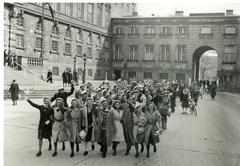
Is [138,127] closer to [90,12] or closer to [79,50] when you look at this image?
[79,50]

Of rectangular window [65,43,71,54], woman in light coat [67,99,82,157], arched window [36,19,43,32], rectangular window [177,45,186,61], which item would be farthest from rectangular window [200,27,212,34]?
woman in light coat [67,99,82,157]

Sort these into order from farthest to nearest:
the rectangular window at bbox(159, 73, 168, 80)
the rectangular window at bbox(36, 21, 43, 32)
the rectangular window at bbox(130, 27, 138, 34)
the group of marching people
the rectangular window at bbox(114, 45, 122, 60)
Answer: the rectangular window at bbox(114, 45, 122, 60) < the rectangular window at bbox(130, 27, 138, 34) < the rectangular window at bbox(159, 73, 168, 80) < the rectangular window at bbox(36, 21, 43, 32) < the group of marching people

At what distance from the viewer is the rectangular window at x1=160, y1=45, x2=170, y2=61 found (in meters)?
37.9

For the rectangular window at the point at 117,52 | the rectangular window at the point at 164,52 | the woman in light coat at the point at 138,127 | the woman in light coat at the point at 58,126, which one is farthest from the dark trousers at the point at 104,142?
the rectangular window at the point at 117,52

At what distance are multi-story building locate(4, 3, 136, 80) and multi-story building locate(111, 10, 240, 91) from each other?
2847 millimetres

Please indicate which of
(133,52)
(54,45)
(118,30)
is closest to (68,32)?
(54,45)

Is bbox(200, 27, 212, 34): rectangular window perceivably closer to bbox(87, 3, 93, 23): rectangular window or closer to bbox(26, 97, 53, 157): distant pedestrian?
bbox(87, 3, 93, 23): rectangular window

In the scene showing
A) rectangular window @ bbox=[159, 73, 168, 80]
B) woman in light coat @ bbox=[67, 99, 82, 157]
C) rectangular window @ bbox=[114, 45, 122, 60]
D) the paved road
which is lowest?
the paved road

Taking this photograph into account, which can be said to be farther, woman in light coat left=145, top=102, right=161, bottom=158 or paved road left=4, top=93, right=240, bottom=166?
woman in light coat left=145, top=102, right=161, bottom=158

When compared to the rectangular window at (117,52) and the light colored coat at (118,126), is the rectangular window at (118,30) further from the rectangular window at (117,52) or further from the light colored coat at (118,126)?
the light colored coat at (118,126)

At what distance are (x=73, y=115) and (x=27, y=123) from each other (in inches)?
165

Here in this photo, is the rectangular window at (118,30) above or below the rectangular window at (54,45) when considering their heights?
above

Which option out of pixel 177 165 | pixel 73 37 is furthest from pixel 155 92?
pixel 73 37

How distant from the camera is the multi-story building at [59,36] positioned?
23.5m
